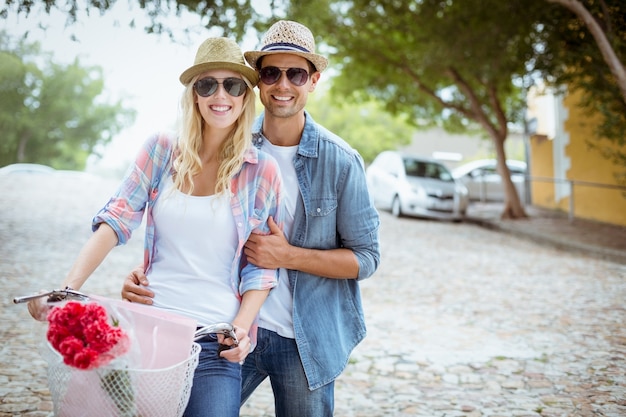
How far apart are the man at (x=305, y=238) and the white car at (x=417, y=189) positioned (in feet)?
47.2

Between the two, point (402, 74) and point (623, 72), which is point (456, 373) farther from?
point (402, 74)

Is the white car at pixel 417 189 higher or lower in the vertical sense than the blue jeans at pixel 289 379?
higher

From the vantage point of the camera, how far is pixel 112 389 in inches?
76.0

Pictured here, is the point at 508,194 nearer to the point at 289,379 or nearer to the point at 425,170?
the point at 425,170

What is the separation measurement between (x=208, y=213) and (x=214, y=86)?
506 mm

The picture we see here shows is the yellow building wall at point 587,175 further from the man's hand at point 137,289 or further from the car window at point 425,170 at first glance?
the man's hand at point 137,289

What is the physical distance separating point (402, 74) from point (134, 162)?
57.9 ft

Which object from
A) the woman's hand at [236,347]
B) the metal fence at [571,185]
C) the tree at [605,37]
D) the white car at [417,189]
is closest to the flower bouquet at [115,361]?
the woman's hand at [236,347]

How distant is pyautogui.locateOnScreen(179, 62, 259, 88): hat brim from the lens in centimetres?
262

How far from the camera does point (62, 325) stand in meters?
1.85

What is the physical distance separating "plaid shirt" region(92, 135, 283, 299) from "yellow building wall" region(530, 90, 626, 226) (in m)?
14.1

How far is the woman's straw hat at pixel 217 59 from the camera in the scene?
2609 millimetres

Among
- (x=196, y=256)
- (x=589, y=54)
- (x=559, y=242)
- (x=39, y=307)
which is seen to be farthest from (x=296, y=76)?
(x=559, y=242)

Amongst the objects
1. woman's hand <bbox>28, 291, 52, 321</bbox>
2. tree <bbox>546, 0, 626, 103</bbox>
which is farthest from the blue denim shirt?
tree <bbox>546, 0, 626, 103</bbox>
